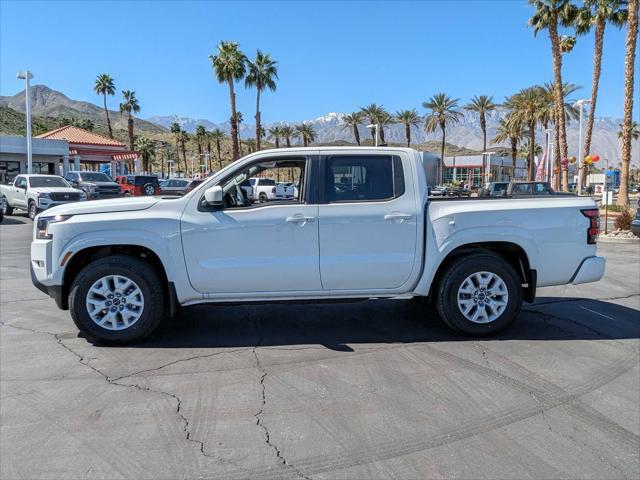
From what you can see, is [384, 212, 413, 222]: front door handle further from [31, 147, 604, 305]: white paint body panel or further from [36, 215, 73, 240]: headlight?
[36, 215, 73, 240]: headlight

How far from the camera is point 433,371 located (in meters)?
4.63

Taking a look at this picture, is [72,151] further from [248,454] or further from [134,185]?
[248,454]

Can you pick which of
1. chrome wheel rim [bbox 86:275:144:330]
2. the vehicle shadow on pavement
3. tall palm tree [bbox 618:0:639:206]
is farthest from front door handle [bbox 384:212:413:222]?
tall palm tree [bbox 618:0:639:206]

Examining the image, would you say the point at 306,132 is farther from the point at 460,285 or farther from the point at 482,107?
the point at 460,285

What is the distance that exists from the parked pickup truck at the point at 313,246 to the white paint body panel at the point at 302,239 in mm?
10

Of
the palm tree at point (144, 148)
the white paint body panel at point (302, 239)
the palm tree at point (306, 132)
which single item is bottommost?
the white paint body panel at point (302, 239)

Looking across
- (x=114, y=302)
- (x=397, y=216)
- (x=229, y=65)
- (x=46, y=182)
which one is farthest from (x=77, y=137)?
(x=397, y=216)

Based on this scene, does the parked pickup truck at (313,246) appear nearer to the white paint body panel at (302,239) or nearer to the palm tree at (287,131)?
the white paint body panel at (302,239)

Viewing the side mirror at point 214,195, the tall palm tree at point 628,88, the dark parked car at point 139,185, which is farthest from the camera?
the dark parked car at point 139,185

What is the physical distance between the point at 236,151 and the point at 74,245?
1586 inches

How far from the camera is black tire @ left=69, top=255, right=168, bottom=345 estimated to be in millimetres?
5156

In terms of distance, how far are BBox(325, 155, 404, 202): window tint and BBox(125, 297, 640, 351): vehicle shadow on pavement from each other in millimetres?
1473

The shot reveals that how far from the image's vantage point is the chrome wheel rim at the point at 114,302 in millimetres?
5184

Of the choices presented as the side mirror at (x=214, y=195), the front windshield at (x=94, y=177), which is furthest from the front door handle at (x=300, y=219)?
the front windshield at (x=94, y=177)
